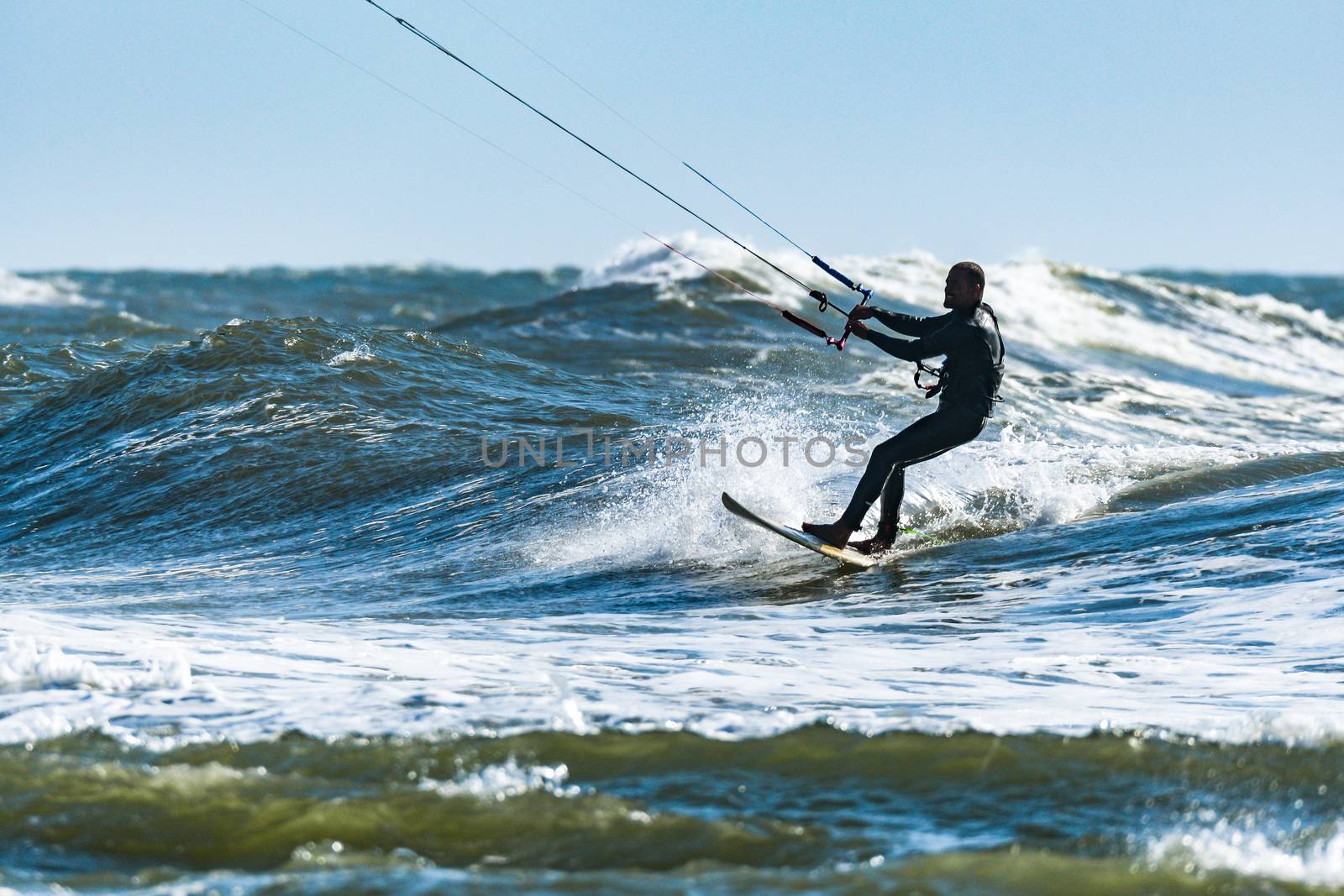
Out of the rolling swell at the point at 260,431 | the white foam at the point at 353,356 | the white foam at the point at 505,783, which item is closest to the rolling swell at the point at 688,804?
the white foam at the point at 505,783

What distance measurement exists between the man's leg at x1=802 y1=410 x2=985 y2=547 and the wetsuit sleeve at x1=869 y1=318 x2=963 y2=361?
40 cm

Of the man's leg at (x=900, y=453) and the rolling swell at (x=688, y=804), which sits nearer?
the rolling swell at (x=688, y=804)

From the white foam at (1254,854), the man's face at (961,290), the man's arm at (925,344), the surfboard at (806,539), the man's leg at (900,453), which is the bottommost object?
the white foam at (1254,854)

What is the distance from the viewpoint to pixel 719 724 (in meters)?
4.88

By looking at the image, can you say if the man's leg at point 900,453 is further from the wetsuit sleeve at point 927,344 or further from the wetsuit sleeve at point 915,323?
the wetsuit sleeve at point 915,323

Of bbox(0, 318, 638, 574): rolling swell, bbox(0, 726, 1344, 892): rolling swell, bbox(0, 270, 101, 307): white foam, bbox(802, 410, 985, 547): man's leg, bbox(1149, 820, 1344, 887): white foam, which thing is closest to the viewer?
bbox(1149, 820, 1344, 887): white foam

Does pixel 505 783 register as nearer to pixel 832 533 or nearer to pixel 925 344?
pixel 832 533

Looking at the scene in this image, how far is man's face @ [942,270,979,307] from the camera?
26.1ft

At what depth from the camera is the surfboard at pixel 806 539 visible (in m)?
8.28

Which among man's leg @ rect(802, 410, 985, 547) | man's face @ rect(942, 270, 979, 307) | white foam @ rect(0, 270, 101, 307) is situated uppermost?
white foam @ rect(0, 270, 101, 307)

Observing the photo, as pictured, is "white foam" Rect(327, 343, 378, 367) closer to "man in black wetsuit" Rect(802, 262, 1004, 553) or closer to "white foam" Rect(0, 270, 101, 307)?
"man in black wetsuit" Rect(802, 262, 1004, 553)

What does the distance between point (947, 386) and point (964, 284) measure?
2.19 feet

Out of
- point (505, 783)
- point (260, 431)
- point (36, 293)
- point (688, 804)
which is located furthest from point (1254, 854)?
point (36, 293)

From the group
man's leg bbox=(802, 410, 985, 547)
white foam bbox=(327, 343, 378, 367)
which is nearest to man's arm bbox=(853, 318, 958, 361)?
man's leg bbox=(802, 410, 985, 547)
